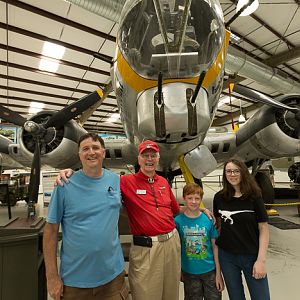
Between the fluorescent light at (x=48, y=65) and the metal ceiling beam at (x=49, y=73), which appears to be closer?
the fluorescent light at (x=48, y=65)

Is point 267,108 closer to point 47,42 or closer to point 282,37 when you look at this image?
point 282,37

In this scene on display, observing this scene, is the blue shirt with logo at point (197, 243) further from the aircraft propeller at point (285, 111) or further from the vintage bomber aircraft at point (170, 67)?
the aircraft propeller at point (285, 111)

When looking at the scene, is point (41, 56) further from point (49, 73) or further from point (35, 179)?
point (35, 179)

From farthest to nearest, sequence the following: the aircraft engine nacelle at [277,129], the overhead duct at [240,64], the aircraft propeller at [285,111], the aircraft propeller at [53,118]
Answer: the overhead duct at [240,64], the aircraft propeller at [53,118], the aircraft engine nacelle at [277,129], the aircraft propeller at [285,111]

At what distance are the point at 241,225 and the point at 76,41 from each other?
9.01 metres

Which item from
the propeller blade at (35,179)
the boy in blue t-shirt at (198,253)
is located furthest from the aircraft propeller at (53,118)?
the boy in blue t-shirt at (198,253)

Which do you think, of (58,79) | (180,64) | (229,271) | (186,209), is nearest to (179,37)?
(180,64)

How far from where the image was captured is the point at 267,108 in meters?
5.01

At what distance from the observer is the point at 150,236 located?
1.75 meters

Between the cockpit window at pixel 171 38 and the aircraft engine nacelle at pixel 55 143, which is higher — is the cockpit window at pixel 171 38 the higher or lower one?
the higher one

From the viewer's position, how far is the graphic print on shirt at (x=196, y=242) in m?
1.97

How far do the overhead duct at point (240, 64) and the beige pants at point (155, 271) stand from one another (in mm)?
5404

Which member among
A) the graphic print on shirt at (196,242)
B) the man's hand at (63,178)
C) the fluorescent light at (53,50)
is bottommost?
the graphic print on shirt at (196,242)

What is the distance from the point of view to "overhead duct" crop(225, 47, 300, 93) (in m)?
8.36
